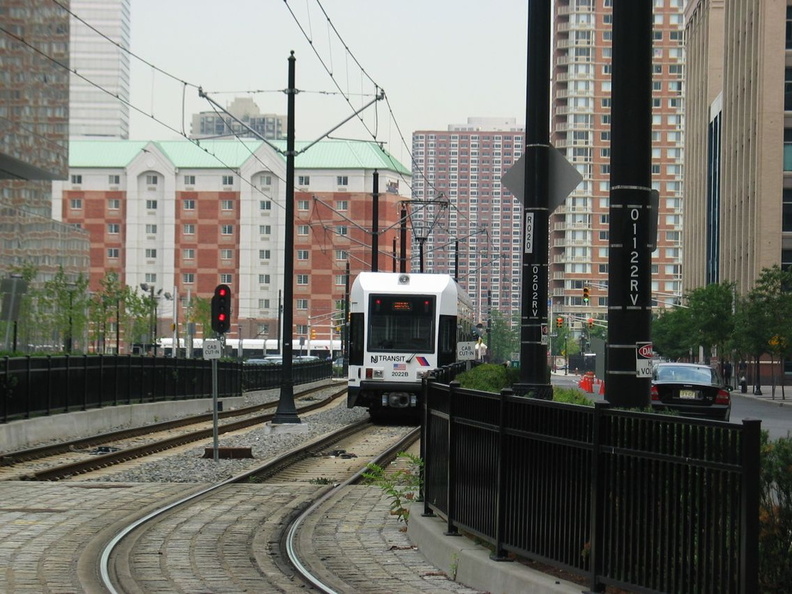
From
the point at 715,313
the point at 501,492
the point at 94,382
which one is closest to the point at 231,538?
the point at 501,492

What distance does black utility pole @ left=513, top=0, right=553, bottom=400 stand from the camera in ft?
54.6

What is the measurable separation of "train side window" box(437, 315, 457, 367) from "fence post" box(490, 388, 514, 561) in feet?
71.8

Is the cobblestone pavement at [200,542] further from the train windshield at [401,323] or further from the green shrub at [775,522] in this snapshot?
the train windshield at [401,323]

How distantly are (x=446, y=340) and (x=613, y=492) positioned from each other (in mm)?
23906

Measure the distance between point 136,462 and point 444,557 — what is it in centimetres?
1203

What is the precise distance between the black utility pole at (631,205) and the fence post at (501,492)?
3.96 ft

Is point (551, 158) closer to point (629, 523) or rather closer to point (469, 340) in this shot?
point (629, 523)

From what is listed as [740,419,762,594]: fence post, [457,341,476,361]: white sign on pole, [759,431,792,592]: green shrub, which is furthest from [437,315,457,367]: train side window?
[740,419,762,594]: fence post

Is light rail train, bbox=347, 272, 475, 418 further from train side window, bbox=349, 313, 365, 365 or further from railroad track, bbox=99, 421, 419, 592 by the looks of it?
railroad track, bbox=99, 421, 419, 592

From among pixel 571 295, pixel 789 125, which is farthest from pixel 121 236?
pixel 789 125

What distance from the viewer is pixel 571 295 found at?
590ft

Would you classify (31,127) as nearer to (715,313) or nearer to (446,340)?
(446,340)

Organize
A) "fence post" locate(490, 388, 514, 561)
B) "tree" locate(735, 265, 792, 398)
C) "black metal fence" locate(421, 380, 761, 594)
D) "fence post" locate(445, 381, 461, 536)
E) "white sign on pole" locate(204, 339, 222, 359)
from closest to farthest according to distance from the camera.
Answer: "black metal fence" locate(421, 380, 761, 594) < "fence post" locate(490, 388, 514, 561) < "fence post" locate(445, 381, 461, 536) < "white sign on pole" locate(204, 339, 222, 359) < "tree" locate(735, 265, 792, 398)

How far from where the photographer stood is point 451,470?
10.5 m
